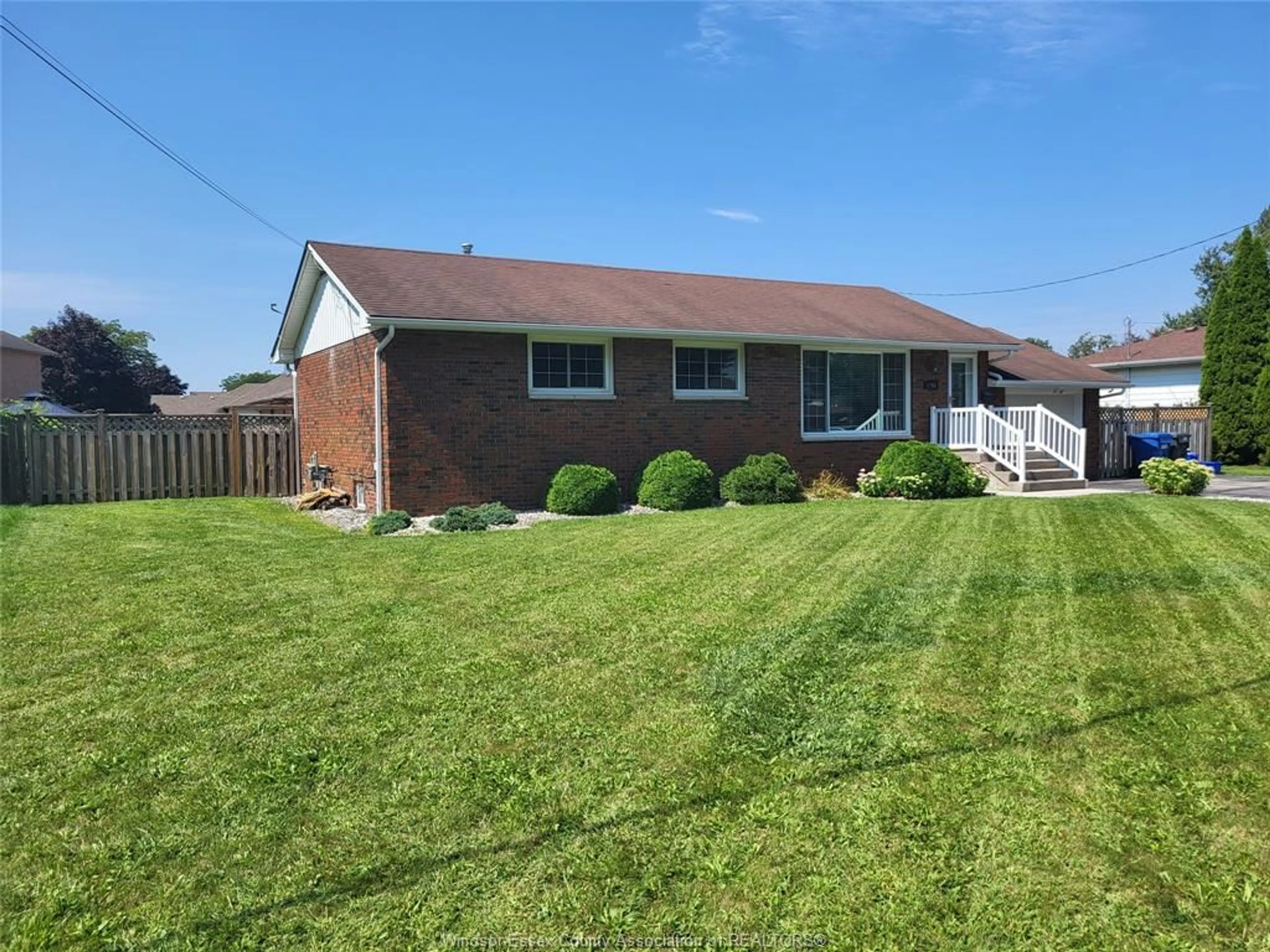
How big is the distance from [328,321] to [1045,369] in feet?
58.1

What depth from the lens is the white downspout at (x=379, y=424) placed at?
12.9 m

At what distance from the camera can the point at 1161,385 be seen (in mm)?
32469

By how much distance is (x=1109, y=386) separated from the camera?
21766mm

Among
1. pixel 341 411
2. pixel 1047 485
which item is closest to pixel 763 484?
pixel 1047 485

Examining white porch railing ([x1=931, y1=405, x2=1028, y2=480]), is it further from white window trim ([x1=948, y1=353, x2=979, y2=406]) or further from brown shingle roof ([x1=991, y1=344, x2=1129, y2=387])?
brown shingle roof ([x1=991, y1=344, x2=1129, y2=387])

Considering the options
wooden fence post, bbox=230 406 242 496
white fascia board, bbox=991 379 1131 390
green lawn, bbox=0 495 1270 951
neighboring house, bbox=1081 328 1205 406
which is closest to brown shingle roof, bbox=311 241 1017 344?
white fascia board, bbox=991 379 1131 390

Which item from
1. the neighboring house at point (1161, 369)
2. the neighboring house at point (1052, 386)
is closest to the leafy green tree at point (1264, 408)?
the neighboring house at point (1161, 369)

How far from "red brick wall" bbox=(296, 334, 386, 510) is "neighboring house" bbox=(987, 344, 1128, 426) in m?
14.7

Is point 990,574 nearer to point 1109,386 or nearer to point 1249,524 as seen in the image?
point 1249,524

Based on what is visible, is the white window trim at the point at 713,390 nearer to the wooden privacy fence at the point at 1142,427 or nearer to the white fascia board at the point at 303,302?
the white fascia board at the point at 303,302

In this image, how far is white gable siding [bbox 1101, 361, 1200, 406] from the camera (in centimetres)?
3116

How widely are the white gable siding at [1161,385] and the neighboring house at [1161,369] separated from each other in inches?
0.5

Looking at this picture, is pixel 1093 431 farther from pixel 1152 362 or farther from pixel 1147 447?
pixel 1152 362

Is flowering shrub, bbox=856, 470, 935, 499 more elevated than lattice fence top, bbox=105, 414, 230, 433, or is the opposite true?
lattice fence top, bbox=105, 414, 230, 433
